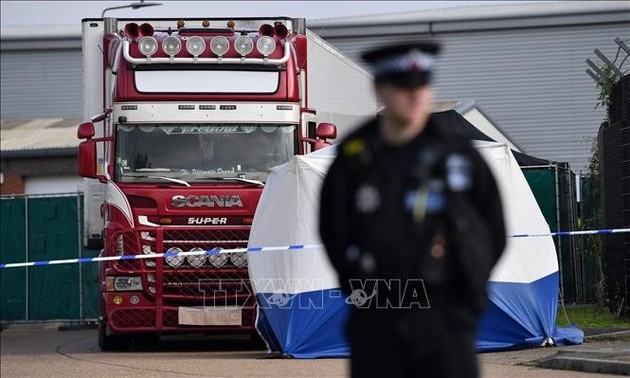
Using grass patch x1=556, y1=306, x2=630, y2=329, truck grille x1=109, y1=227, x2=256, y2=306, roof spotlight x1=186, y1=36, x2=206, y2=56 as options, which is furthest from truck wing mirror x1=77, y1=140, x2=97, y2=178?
grass patch x1=556, y1=306, x2=630, y2=329

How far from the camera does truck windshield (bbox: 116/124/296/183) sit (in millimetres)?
15633

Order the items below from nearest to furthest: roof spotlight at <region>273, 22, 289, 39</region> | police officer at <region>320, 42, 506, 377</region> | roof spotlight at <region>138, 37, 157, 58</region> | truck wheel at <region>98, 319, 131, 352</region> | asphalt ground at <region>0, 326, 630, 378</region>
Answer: police officer at <region>320, 42, 506, 377</region>
asphalt ground at <region>0, 326, 630, 378</region>
roof spotlight at <region>138, 37, 157, 58</region>
roof spotlight at <region>273, 22, 289, 39</region>
truck wheel at <region>98, 319, 131, 352</region>

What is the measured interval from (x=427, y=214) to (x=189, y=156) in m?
11.1

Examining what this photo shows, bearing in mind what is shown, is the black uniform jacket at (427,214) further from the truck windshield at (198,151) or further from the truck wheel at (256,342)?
the truck wheel at (256,342)

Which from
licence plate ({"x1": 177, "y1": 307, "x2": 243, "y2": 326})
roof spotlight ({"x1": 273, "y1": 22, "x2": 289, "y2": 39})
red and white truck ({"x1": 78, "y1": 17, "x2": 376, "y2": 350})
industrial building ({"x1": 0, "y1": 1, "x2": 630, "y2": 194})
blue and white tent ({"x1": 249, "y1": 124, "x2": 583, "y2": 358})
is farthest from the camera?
industrial building ({"x1": 0, "y1": 1, "x2": 630, "y2": 194})

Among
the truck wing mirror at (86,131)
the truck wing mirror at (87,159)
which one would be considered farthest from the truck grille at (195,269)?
the truck wing mirror at (86,131)

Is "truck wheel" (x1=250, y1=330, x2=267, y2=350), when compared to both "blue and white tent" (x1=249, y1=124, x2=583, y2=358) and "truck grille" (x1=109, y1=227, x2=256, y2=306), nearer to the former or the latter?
"truck grille" (x1=109, y1=227, x2=256, y2=306)

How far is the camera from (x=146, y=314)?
15.4 metres

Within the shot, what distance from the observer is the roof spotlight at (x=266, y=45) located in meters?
15.7

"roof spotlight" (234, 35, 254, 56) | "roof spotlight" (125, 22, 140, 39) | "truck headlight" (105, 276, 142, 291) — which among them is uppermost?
"roof spotlight" (125, 22, 140, 39)

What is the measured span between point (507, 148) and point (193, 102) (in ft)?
12.4

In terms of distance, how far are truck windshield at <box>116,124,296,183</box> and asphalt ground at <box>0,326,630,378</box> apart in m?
2.06

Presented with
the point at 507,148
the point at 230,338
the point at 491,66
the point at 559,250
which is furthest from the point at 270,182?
the point at 491,66

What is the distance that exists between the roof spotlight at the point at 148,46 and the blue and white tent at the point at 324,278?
235 centimetres
